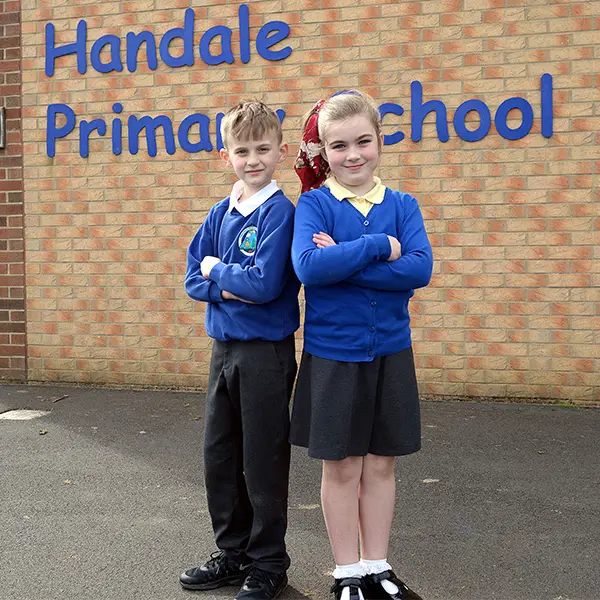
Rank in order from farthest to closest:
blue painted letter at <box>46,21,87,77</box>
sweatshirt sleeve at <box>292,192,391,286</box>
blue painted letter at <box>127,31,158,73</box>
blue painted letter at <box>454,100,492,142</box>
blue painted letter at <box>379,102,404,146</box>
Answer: blue painted letter at <box>46,21,87,77</box>, blue painted letter at <box>127,31,158,73</box>, blue painted letter at <box>379,102,404,146</box>, blue painted letter at <box>454,100,492,142</box>, sweatshirt sleeve at <box>292,192,391,286</box>

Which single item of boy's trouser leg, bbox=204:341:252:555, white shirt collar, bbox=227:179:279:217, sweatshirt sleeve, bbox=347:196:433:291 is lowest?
boy's trouser leg, bbox=204:341:252:555

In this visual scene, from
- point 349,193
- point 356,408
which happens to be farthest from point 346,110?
point 356,408

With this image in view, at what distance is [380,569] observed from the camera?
290 centimetres

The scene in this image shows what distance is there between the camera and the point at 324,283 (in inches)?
Result: 108

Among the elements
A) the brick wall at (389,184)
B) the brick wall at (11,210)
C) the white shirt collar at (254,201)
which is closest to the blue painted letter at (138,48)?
the brick wall at (389,184)

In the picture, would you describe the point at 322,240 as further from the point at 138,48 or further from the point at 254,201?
the point at 138,48

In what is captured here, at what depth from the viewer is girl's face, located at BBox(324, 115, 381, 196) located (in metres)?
2.83

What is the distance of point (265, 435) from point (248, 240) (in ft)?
2.22

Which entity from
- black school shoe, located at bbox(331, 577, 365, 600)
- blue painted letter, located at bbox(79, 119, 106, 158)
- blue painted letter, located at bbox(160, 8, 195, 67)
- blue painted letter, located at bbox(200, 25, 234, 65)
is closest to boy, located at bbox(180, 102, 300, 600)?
black school shoe, located at bbox(331, 577, 365, 600)

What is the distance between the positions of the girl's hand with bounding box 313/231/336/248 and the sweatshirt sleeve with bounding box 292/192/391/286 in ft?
0.04

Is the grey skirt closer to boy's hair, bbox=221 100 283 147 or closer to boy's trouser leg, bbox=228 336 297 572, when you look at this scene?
boy's trouser leg, bbox=228 336 297 572

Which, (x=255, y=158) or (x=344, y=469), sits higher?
(x=255, y=158)

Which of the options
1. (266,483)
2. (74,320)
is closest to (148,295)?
(74,320)

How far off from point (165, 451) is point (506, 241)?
9.22 feet
